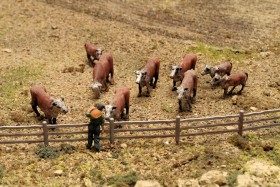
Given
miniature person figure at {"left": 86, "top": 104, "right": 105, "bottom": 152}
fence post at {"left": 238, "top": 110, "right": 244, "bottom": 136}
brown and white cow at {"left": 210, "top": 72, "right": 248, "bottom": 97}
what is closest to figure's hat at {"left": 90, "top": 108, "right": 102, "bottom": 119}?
miniature person figure at {"left": 86, "top": 104, "right": 105, "bottom": 152}

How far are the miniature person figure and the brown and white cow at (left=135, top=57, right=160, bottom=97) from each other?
430 centimetres

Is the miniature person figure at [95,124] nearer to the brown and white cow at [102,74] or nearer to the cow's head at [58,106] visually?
the cow's head at [58,106]

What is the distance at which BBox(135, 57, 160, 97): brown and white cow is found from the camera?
63.5 ft

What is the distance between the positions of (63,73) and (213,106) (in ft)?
26.6

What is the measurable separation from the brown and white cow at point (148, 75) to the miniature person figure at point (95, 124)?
14.1ft

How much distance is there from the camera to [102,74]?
20156 millimetres

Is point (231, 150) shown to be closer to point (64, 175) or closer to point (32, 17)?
point (64, 175)

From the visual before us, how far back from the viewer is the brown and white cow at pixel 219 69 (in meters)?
20.9

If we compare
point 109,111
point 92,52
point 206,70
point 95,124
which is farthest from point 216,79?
point 95,124

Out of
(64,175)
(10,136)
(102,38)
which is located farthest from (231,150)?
(102,38)

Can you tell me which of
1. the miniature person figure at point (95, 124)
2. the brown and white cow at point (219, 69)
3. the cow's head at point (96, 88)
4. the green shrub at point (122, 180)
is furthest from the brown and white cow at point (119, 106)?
the brown and white cow at point (219, 69)

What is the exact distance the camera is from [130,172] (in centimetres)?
1463

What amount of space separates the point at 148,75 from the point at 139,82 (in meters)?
Answer: 0.81

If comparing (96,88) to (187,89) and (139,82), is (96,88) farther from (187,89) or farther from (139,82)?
(187,89)
